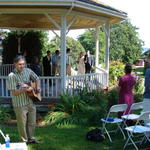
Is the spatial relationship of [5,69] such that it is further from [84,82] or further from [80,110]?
[80,110]

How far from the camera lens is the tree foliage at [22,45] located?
1936cm

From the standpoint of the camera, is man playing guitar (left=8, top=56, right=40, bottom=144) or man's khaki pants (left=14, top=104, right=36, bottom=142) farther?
man's khaki pants (left=14, top=104, right=36, bottom=142)

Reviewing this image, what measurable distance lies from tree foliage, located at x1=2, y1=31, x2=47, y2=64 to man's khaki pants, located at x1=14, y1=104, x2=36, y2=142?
12700mm

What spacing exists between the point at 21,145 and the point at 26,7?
6.97 meters

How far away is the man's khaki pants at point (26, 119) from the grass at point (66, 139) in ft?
0.91

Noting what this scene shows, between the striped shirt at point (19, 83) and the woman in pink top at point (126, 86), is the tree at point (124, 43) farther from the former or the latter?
the striped shirt at point (19, 83)

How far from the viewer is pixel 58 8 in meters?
11.1

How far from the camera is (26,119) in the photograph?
662cm

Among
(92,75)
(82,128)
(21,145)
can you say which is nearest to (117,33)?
(92,75)

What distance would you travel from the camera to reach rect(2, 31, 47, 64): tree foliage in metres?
19.4

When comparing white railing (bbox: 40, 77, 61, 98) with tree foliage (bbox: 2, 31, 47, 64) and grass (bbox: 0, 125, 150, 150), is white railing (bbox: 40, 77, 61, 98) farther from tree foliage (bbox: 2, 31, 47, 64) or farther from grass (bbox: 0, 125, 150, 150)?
tree foliage (bbox: 2, 31, 47, 64)

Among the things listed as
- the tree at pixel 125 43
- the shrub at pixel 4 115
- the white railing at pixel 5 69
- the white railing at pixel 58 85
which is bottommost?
the shrub at pixel 4 115

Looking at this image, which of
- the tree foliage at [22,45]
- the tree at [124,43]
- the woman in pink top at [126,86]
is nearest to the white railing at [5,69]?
the tree foliage at [22,45]

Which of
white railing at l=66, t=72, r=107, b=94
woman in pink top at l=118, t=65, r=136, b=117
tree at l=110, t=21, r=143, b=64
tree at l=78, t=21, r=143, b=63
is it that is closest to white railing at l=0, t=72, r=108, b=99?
white railing at l=66, t=72, r=107, b=94
